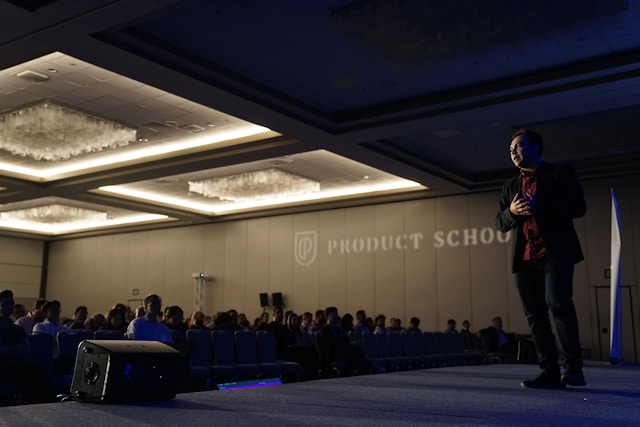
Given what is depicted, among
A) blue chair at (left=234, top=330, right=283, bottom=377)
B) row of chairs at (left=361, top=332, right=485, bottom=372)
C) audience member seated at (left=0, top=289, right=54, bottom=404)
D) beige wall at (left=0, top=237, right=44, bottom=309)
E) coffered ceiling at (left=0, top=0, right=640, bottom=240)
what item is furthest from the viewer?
beige wall at (left=0, top=237, right=44, bottom=309)

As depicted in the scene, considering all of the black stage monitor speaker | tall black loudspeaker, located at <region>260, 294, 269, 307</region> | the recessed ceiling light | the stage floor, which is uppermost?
the recessed ceiling light

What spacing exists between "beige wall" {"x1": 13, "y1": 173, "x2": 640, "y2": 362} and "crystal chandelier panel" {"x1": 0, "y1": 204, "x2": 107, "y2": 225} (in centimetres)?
228

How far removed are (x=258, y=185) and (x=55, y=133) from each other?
16.7ft

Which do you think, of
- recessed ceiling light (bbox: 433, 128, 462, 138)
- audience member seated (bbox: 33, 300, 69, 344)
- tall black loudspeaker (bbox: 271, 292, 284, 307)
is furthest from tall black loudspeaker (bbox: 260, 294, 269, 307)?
audience member seated (bbox: 33, 300, 69, 344)

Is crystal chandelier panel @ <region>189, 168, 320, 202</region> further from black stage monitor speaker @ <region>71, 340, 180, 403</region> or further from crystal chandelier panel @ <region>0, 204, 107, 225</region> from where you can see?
black stage monitor speaker @ <region>71, 340, 180, 403</region>

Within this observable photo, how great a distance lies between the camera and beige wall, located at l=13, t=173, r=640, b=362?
1386 cm

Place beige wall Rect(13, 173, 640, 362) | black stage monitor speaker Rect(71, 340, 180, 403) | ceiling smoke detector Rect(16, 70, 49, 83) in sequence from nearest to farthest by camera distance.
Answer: black stage monitor speaker Rect(71, 340, 180, 403)
ceiling smoke detector Rect(16, 70, 49, 83)
beige wall Rect(13, 173, 640, 362)

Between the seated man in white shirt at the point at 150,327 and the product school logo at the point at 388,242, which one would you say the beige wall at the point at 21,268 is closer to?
the product school logo at the point at 388,242

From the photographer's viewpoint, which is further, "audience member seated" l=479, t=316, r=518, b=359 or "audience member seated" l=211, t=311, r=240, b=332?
"audience member seated" l=479, t=316, r=518, b=359

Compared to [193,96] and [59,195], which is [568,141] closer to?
[193,96]

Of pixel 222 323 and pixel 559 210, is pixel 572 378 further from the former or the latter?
pixel 222 323

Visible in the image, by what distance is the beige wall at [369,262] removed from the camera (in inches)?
546

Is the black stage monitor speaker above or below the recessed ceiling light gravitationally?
below

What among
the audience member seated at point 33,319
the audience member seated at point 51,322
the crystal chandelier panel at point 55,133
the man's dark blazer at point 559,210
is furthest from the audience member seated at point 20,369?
the crystal chandelier panel at point 55,133
